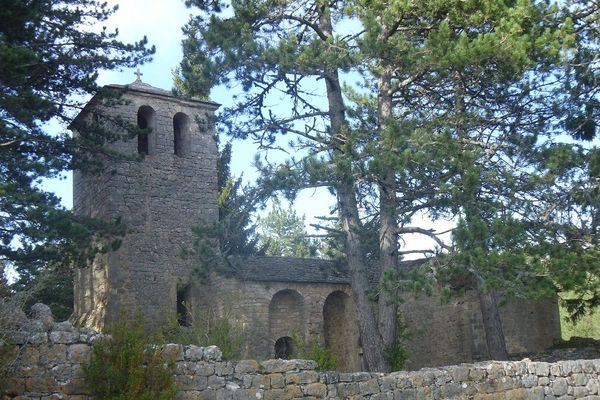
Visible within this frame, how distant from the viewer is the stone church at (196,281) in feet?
63.1

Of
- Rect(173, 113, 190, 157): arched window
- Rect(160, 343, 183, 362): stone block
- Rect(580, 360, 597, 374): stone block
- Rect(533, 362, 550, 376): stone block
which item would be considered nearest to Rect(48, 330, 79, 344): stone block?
Rect(160, 343, 183, 362): stone block

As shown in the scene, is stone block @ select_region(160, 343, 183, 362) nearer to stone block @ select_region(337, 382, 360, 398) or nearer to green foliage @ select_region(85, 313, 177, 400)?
green foliage @ select_region(85, 313, 177, 400)

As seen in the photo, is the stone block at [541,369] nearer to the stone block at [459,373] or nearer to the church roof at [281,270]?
the stone block at [459,373]

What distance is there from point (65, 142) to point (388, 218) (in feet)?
23.9

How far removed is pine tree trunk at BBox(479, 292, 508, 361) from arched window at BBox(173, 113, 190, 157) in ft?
33.8

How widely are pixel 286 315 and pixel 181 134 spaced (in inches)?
261

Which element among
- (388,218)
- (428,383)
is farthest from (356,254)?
(428,383)

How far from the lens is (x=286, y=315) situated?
20312 mm

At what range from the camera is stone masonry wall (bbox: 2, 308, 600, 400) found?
7430 millimetres

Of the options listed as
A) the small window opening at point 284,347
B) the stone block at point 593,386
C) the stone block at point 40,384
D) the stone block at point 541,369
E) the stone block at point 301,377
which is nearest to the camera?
the stone block at point 40,384

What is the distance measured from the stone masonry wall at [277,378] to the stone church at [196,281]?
733 centimetres

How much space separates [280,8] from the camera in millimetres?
15109

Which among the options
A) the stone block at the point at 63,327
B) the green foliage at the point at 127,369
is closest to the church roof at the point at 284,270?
the green foliage at the point at 127,369

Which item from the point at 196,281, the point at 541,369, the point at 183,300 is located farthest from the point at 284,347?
the point at 541,369
